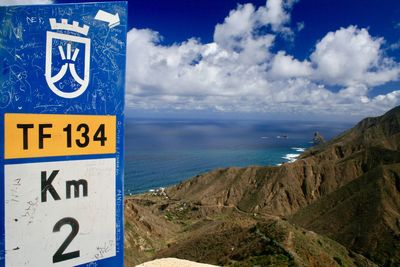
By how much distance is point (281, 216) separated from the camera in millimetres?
64750

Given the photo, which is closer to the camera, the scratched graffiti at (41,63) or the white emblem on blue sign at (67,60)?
the scratched graffiti at (41,63)

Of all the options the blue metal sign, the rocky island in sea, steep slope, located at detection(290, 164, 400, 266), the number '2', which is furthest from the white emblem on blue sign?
steep slope, located at detection(290, 164, 400, 266)

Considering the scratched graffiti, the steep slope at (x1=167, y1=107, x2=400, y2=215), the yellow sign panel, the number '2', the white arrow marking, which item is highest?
the white arrow marking

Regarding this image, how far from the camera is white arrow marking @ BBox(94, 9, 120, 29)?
301 cm

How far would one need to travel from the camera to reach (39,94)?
2.75m

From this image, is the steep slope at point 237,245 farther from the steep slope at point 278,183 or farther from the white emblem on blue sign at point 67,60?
the white emblem on blue sign at point 67,60

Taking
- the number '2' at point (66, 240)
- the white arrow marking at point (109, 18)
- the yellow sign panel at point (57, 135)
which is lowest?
the number '2' at point (66, 240)

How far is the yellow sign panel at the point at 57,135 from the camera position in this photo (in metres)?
2.69

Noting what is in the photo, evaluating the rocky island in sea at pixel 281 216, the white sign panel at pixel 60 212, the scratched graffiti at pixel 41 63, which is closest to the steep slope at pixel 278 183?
the rocky island in sea at pixel 281 216

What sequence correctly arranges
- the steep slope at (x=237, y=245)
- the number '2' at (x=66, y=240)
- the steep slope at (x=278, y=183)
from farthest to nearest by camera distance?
1. the steep slope at (x=278, y=183)
2. the steep slope at (x=237, y=245)
3. the number '2' at (x=66, y=240)

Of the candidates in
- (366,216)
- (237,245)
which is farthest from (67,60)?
(366,216)

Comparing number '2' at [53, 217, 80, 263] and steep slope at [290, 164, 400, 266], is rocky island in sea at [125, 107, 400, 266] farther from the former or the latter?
number '2' at [53, 217, 80, 263]

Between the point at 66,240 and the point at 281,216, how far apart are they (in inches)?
2574

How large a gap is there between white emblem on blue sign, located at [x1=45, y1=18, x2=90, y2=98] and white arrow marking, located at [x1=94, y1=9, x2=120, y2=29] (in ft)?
0.51
